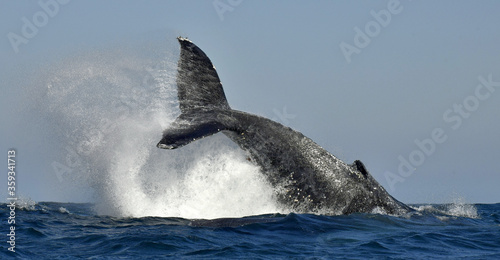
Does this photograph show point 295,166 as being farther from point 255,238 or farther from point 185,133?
point 185,133

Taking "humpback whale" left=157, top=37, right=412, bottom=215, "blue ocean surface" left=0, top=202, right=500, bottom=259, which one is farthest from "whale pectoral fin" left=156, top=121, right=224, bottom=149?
"blue ocean surface" left=0, top=202, right=500, bottom=259

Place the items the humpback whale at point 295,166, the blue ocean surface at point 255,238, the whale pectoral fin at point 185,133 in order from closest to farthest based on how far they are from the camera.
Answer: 1. the blue ocean surface at point 255,238
2. the whale pectoral fin at point 185,133
3. the humpback whale at point 295,166

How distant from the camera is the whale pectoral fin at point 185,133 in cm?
1003

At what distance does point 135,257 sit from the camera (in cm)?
901

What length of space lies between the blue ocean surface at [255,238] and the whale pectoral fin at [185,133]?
1.50 m

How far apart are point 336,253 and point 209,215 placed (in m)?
3.59

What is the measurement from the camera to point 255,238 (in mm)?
10320

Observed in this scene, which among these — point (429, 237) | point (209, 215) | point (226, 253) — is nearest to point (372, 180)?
point (429, 237)

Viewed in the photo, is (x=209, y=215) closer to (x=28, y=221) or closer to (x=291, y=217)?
(x=291, y=217)

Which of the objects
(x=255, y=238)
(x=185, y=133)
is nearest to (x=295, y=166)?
(x=255, y=238)

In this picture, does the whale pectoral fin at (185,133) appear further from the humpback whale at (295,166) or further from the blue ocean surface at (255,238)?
the blue ocean surface at (255,238)

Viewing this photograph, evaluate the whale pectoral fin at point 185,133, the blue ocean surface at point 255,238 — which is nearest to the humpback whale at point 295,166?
the whale pectoral fin at point 185,133

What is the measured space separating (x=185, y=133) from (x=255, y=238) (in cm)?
211

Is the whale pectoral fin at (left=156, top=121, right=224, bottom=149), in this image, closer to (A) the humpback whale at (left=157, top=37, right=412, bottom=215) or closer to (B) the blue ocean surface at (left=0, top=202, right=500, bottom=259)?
(A) the humpback whale at (left=157, top=37, right=412, bottom=215)
